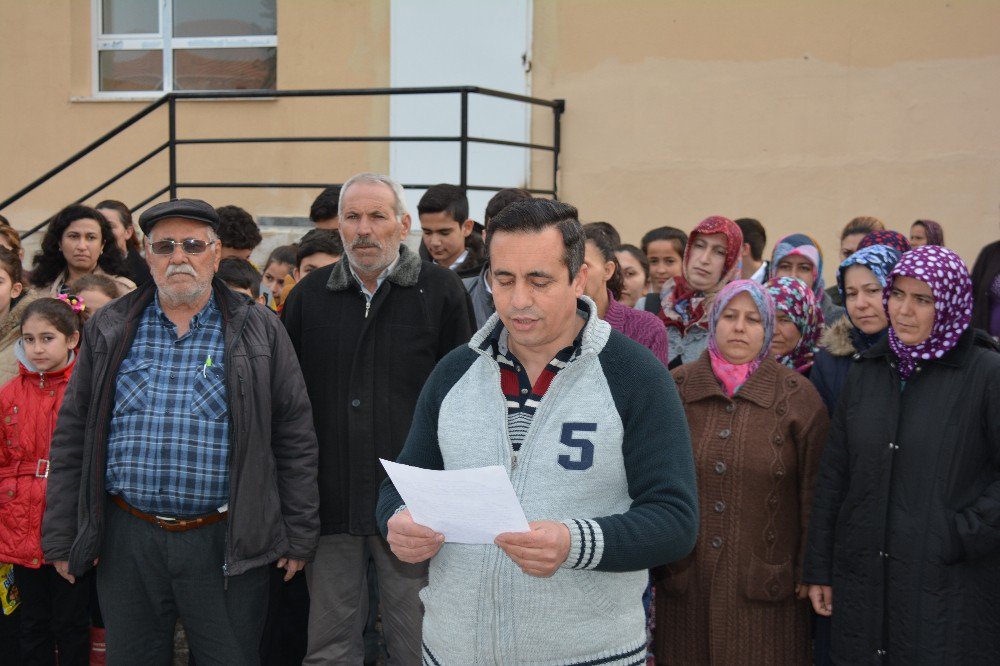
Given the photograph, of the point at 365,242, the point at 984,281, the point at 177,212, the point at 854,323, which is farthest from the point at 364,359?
the point at 984,281

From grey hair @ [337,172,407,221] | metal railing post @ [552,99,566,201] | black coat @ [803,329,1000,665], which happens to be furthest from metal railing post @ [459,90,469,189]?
black coat @ [803,329,1000,665]

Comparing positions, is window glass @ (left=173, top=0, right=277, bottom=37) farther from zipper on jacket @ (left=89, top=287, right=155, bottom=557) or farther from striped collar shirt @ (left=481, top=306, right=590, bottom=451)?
striped collar shirt @ (left=481, top=306, right=590, bottom=451)

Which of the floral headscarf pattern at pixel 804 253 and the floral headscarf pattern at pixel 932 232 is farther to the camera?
the floral headscarf pattern at pixel 932 232

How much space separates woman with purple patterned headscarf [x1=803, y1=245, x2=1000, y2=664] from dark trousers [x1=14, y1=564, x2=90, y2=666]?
3062mm

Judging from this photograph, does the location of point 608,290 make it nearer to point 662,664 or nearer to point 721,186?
point 662,664

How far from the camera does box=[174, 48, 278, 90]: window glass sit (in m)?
9.60

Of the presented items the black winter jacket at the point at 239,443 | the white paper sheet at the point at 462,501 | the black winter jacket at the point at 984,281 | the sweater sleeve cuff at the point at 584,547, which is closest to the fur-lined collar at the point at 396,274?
the black winter jacket at the point at 239,443

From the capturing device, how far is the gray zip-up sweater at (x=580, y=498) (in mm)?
2178

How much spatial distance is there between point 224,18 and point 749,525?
8.24 meters

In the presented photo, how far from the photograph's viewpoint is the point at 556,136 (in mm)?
8547

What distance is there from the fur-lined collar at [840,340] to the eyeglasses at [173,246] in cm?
252

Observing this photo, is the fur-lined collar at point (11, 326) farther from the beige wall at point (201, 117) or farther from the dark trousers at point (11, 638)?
the beige wall at point (201, 117)

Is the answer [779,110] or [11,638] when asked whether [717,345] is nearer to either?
[11,638]

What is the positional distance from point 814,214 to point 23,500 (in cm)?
619
